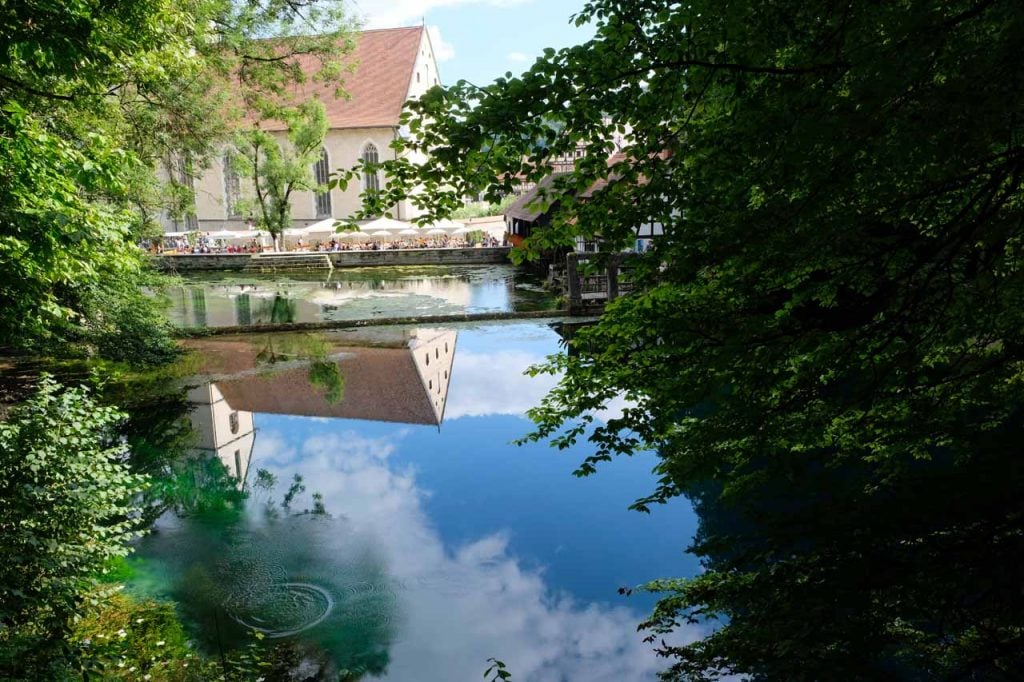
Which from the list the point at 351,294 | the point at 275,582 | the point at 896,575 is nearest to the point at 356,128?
the point at 351,294

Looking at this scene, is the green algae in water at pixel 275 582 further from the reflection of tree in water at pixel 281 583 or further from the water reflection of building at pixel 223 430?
the water reflection of building at pixel 223 430

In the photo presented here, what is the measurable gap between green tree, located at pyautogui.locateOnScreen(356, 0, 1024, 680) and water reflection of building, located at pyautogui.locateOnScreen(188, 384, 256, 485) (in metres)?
10.9

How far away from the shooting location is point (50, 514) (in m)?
6.79

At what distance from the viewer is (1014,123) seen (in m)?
3.09

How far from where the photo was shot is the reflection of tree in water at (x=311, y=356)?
62.4ft

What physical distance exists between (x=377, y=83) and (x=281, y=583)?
5410 centimetres

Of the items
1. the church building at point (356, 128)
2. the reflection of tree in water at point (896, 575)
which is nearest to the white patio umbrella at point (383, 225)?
the church building at point (356, 128)

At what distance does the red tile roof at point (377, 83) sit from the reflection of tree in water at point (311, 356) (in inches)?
1378

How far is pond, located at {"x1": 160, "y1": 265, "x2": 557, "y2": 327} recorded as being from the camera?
28.6 meters

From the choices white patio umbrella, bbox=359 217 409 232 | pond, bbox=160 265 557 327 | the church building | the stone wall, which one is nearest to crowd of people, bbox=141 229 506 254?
the stone wall

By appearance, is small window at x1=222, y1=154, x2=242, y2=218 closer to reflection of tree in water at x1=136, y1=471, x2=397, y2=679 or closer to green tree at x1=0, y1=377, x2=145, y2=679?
reflection of tree in water at x1=136, y1=471, x2=397, y2=679

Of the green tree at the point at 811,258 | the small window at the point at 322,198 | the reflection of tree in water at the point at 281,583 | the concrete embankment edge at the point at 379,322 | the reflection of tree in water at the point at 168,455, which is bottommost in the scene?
the reflection of tree in water at the point at 281,583

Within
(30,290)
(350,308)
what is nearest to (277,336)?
(350,308)

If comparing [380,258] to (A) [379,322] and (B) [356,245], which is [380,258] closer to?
(B) [356,245]
